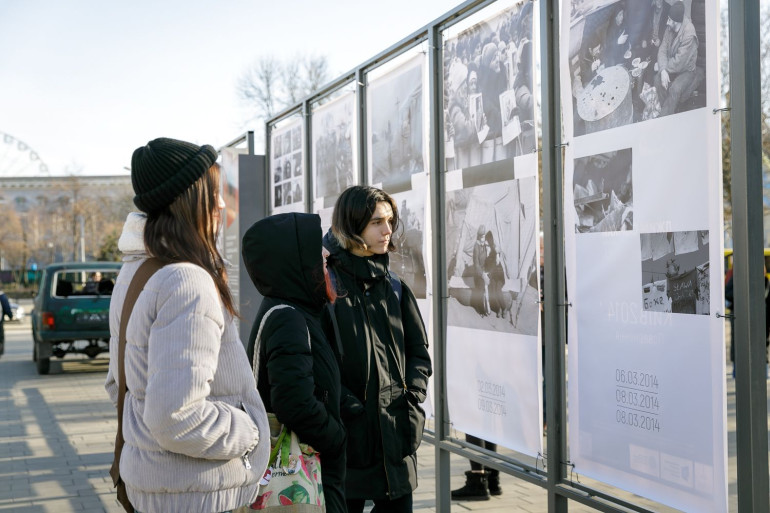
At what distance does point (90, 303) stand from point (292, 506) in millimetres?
13558

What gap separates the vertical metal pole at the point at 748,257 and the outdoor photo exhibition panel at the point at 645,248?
0.39ft

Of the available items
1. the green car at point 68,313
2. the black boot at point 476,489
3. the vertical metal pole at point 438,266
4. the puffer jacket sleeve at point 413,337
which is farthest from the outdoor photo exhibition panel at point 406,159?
the green car at point 68,313

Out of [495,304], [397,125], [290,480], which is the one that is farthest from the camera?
[397,125]

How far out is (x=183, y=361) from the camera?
219 centimetres

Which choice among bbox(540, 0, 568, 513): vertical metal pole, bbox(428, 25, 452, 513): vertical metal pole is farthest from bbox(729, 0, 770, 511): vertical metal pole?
bbox(428, 25, 452, 513): vertical metal pole

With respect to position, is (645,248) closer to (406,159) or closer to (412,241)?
(412,241)

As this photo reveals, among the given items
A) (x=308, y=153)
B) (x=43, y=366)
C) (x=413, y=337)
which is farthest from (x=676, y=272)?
(x=43, y=366)

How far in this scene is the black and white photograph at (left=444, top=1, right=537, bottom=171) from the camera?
429cm

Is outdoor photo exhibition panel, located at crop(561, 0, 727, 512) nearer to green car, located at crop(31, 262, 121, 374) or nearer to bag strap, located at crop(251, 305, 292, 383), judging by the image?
bag strap, located at crop(251, 305, 292, 383)

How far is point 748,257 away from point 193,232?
6.09ft

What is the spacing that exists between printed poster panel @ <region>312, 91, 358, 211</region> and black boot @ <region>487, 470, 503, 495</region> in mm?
2386

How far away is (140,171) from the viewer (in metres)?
2.43

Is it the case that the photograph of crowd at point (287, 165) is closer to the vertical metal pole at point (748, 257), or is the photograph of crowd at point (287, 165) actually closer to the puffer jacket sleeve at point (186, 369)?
the vertical metal pole at point (748, 257)

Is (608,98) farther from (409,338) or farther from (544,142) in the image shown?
(409,338)
